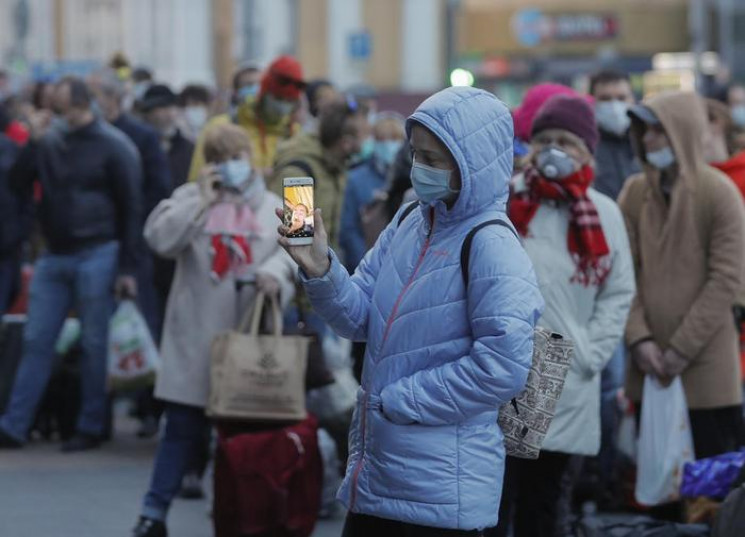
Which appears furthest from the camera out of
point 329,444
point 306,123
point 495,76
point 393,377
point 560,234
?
point 495,76

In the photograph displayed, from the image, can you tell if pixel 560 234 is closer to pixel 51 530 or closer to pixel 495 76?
pixel 51 530

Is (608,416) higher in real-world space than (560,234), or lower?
lower

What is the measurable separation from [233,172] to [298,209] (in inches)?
129

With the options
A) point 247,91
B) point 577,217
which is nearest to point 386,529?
point 577,217

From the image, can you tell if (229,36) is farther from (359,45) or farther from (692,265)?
(692,265)

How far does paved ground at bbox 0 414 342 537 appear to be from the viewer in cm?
855

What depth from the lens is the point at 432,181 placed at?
16.8 ft

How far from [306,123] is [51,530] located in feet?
15.9

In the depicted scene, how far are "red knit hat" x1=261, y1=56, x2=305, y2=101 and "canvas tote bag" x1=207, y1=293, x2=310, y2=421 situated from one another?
259 centimetres

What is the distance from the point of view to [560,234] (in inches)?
273

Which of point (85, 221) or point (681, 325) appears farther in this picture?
point (85, 221)

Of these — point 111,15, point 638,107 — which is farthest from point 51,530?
point 111,15

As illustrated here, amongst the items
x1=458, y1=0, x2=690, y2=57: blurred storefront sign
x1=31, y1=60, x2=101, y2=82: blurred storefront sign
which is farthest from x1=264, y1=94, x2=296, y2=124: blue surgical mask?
x1=458, y1=0, x2=690, y2=57: blurred storefront sign

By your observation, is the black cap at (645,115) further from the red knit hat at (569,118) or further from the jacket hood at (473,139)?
the jacket hood at (473,139)
